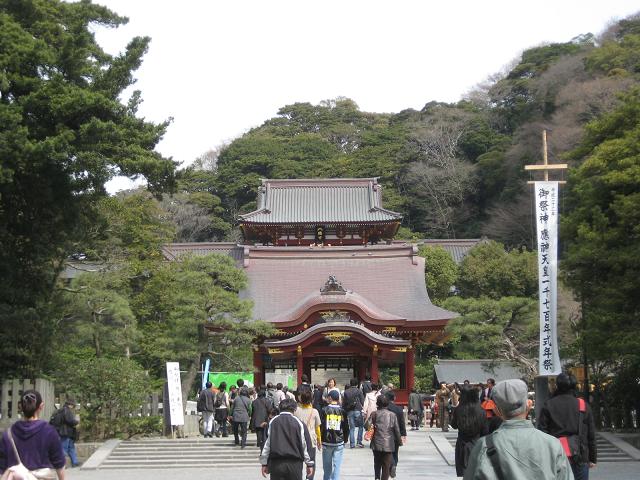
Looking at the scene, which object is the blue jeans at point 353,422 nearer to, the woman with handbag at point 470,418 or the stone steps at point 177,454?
the stone steps at point 177,454

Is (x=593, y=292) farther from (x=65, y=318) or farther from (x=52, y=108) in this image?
(x=65, y=318)

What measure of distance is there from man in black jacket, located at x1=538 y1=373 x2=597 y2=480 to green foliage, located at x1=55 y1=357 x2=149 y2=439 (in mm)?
11926

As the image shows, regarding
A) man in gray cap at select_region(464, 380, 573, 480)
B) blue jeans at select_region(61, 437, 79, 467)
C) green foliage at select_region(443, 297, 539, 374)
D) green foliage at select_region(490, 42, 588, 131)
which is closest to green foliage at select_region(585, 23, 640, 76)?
green foliage at select_region(490, 42, 588, 131)

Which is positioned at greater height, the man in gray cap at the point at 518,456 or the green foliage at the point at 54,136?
the green foliage at the point at 54,136

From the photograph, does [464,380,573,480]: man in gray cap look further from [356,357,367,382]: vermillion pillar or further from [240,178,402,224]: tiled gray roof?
[240,178,402,224]: tiled gray roof

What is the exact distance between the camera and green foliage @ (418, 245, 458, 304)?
40.5 metres

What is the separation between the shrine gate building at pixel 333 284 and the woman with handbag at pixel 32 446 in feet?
71.0

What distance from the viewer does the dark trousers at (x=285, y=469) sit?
314 inches

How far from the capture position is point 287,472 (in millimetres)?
7965

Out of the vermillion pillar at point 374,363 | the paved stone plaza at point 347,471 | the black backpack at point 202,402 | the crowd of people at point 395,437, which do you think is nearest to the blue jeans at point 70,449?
the crowd of people at point 395,437

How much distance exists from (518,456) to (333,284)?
82.5ft

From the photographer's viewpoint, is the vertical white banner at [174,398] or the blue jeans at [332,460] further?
the vertical white banner at [174,398]

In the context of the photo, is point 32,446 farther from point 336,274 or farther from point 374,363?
point 336,274

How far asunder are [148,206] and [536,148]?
22019 millimetres
